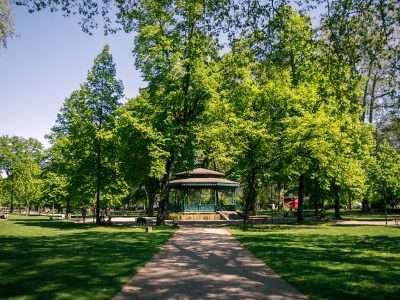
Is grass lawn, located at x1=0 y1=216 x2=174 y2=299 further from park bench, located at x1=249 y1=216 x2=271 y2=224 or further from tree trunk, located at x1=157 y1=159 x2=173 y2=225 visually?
park bench, located at x1=249 y1=216 x2=271 y2=224

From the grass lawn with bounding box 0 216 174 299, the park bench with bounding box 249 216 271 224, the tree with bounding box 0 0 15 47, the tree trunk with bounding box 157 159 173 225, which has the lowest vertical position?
the park bench with bounding box 249 216 271 224

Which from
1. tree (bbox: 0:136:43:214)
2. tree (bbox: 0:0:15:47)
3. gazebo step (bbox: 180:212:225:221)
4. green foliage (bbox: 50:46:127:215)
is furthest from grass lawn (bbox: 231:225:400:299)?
tree (bbox: 0:136:43:214)

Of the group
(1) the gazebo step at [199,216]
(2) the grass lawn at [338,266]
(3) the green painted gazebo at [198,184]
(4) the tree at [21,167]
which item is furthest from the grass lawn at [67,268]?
(4) the tree at [21,167]

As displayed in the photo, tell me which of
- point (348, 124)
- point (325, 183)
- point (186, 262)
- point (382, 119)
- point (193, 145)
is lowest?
point (186, 262)

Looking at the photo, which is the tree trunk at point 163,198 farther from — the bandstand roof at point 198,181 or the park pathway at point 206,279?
the park pathway at point 206,279

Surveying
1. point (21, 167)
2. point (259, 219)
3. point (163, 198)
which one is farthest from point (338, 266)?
point (21, 167)

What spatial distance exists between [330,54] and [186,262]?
9344mm

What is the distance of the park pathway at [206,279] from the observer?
8.03 m

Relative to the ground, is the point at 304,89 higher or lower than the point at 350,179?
higher

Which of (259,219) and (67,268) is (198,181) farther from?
(67,268)

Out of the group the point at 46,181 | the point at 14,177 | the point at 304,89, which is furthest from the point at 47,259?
the point at 14,177

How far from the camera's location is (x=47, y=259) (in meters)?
12.3

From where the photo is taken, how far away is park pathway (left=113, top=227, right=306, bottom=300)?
26.3ft

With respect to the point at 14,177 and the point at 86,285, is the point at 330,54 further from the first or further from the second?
the point at 14,177
